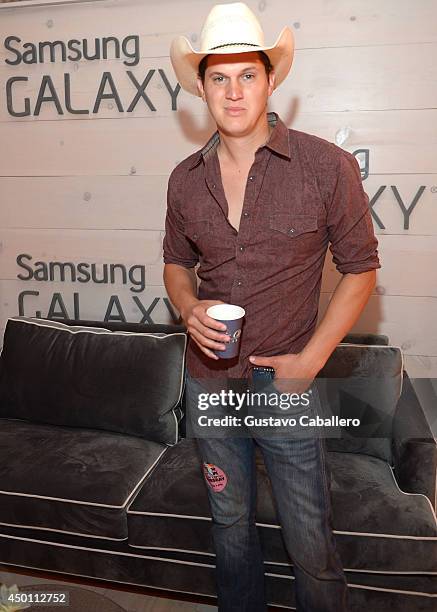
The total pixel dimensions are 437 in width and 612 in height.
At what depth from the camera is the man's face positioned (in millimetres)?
1427

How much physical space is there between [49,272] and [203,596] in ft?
5.64

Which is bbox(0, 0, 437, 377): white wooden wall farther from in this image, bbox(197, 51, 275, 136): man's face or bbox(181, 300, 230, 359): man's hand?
bbox(181, 300, 230, 359): man's hand

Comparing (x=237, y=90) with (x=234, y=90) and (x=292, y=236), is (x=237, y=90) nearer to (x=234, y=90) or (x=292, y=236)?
(x=234, y=90)

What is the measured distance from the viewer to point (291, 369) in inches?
56.6

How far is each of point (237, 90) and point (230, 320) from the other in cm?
59

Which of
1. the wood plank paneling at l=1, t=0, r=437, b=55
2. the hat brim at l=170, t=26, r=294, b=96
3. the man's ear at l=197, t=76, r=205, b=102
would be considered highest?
the wood plank paneling at l=1, t=0, r=437, b=55

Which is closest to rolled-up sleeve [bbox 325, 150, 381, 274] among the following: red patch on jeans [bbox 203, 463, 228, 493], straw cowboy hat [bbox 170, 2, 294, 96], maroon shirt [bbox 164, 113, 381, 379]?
maroon shirt [bbox 164, 113, 381, 379]

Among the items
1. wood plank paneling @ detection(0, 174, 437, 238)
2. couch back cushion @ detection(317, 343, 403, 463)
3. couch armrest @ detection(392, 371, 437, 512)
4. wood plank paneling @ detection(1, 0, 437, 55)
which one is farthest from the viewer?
wood plank paneling @ detection(0, 174, 437, 238)

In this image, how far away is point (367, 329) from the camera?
102 inches

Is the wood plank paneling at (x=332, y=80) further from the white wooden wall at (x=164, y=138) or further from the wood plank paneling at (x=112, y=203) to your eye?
the wood plank paneling at (x=112, y=203)

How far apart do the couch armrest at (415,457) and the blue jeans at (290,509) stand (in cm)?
57

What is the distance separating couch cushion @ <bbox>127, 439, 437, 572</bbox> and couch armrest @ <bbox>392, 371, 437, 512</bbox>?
0.04 m

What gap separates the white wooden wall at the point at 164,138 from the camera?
2.36 m
